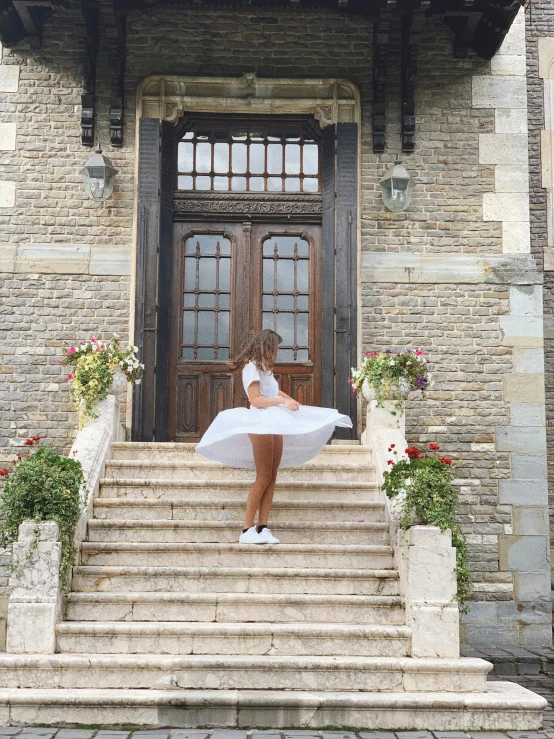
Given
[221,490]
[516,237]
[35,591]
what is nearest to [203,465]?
[221,490]

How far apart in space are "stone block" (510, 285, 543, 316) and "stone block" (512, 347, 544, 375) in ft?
1.28

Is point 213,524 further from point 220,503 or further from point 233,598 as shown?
point 233,598

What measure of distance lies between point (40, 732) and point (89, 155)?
633cm

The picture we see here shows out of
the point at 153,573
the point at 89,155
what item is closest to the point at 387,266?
the point at 89,155

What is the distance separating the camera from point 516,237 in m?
9.88

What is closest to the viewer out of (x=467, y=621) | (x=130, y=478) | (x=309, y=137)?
(x=130, y=478)

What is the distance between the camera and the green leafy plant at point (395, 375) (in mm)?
8648

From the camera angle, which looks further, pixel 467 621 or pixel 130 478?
pixel 467 621

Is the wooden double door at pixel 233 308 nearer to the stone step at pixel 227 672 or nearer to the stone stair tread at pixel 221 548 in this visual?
the stone stair tread at pixel 221 548

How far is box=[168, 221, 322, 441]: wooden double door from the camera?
33.0ft

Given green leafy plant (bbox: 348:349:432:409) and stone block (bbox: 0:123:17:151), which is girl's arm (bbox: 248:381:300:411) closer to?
green leafy plant (bbox: 348:349:432:409)

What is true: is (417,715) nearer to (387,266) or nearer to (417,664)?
(417,664)

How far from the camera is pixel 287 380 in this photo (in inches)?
398

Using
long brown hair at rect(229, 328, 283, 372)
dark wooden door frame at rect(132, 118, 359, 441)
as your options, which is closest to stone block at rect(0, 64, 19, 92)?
dark wooden door frame at rect(132, 118, 359, 441)
